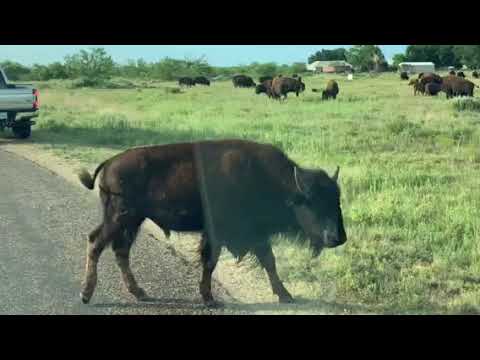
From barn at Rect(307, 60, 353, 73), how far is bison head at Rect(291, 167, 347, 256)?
703mm

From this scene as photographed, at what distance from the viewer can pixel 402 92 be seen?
2372 centimetres

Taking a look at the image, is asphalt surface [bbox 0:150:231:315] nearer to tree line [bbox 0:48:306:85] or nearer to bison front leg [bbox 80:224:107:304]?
bison front leg [bbox 80:224:107:304]

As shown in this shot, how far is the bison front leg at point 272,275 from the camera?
5.31 m

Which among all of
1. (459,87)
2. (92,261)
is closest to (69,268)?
(92,261)

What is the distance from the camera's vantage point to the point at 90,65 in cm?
516

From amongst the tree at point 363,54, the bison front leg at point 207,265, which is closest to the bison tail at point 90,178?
the bison front leg at point 207,265

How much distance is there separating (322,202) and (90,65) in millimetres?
1984

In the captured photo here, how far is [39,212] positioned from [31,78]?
1772mm

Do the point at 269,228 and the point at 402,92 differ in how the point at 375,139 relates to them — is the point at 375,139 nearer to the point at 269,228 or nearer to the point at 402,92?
the point at 269,228

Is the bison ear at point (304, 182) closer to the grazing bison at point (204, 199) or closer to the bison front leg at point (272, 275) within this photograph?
the grazing bison at point (204, 199)

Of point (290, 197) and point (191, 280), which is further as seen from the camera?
point (191, 280)

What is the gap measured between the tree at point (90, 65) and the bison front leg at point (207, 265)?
58.0 inches

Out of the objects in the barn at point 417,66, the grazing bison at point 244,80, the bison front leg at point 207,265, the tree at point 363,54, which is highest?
the tree at point 363,54
